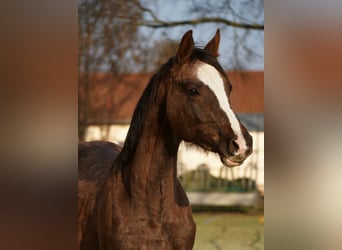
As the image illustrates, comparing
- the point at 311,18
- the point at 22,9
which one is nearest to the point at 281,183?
the point at 311,18

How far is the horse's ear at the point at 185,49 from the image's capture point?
5.58 feet

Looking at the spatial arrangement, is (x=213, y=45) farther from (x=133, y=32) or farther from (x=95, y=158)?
(x=133, y=32)

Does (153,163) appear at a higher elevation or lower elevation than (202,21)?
lower

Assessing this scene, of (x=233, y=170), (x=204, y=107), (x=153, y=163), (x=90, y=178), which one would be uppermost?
(x=204, y=107)

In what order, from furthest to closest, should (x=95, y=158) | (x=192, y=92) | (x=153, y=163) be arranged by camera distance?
(x=95, y=158) → (x=153, y=163) → (x=192, y=92)

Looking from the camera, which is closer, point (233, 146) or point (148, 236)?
point (233, 146)

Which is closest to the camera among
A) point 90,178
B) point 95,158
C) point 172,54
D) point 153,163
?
point 153,163

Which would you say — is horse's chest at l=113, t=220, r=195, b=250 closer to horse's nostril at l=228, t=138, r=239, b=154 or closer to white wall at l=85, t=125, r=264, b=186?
horse's nostril at l=228, t=138, r=239, b=154

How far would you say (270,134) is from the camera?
1.32 m

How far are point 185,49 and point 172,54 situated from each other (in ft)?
8.05

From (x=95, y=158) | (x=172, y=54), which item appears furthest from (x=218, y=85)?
(x=172, y=54)

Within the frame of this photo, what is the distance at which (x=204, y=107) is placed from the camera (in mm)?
1632

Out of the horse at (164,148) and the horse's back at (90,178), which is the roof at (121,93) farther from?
the horse at (164,148)

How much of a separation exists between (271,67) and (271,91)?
8 centimetres
